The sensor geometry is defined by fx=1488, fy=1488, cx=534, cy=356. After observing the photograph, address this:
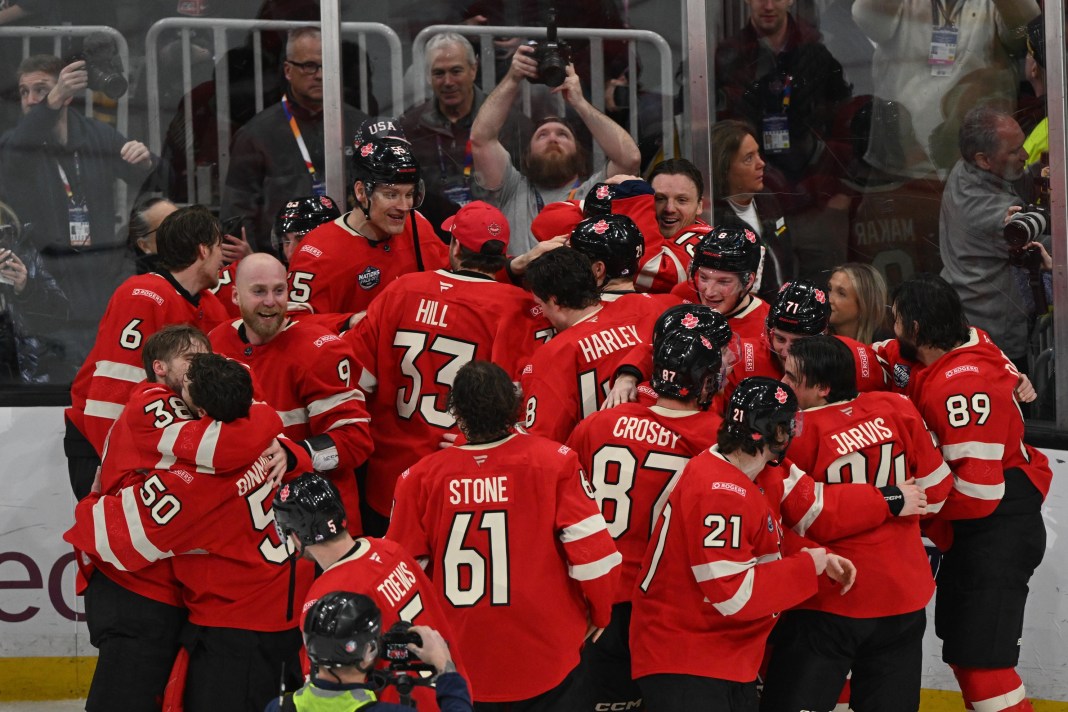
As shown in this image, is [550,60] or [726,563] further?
[550,60]

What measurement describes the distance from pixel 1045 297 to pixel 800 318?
1534 mm

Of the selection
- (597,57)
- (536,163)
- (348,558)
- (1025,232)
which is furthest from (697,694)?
(597,57)

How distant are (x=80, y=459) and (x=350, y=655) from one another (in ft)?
7.85

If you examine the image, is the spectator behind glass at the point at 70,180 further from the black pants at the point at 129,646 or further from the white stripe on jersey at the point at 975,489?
the white stripe on jersey at the point at 975,489

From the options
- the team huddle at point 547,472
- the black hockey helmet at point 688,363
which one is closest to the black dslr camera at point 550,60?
the team huddle at point 547,472

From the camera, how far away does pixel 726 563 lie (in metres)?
3.58

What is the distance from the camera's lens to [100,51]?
5.49 m

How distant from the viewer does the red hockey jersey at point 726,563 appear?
11.8 ft

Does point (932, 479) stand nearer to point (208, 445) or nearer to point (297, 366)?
point (297, 366)

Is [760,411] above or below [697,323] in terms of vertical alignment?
below

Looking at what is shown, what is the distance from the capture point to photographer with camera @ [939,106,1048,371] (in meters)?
5.33

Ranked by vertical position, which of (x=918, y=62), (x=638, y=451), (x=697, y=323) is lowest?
(x=638, y=451)

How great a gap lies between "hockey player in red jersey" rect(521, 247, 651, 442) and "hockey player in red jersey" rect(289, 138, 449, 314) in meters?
0.74

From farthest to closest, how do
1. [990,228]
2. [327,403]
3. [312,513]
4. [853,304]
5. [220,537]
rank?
[990,228]
[853,304]
[327,403]
[220,537]
[312,513]
